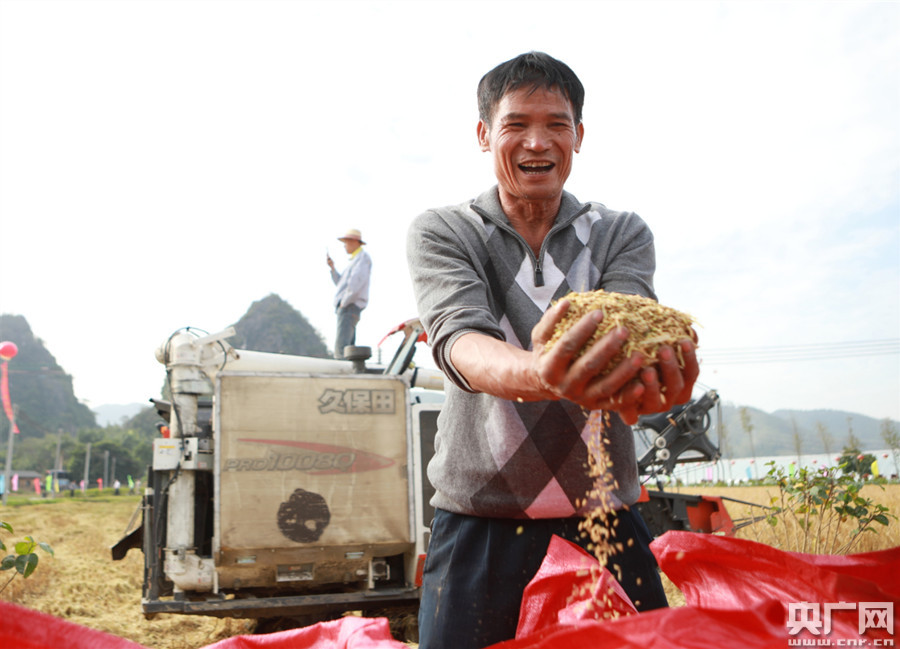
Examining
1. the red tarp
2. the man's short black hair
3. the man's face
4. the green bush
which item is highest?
the man's short black hair

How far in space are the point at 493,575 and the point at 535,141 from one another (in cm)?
104

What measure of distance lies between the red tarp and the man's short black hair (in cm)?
110

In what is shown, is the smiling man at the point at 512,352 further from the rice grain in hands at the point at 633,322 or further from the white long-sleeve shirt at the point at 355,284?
the white long-sleeve shirt at the point at 355,284

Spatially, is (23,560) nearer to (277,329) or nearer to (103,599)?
(103,599)

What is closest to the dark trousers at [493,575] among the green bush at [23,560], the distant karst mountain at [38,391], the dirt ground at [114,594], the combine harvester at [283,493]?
the green bush at [23,560]

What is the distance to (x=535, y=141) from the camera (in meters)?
1.70

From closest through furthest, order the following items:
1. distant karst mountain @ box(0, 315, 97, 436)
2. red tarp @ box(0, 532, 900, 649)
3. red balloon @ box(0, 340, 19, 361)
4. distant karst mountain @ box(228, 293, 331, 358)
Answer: red tarp @ box(0, 532, 900, 649)
red balloon @ box(0, 340, 19, 361)
distant karst mountain @ box(0, 315, 97, 436)
distant karst mountain @ box(228, 293, 331, 358)

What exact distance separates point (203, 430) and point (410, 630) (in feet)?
8.12

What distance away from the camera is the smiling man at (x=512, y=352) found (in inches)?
60.8

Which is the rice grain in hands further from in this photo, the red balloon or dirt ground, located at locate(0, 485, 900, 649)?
the red balloon

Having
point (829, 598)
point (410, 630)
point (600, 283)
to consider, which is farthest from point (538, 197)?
point (410, 630)

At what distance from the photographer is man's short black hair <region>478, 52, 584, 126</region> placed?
5.63 ft

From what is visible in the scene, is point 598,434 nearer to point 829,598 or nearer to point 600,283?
point 600,283

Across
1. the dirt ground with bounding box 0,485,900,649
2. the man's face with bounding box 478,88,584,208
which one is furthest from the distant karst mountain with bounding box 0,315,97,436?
the man's face with bounding box 478,88,584,208
